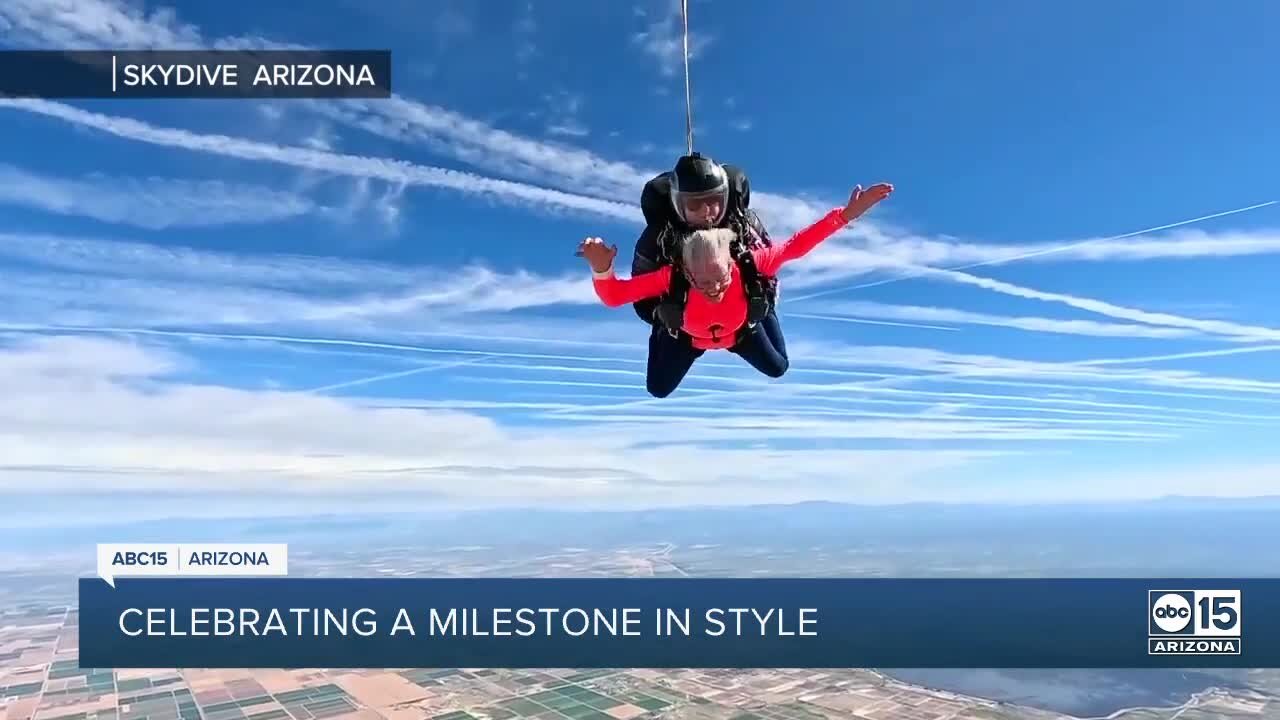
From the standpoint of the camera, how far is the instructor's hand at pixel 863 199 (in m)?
4.45


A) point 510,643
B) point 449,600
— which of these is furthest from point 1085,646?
point 449,600

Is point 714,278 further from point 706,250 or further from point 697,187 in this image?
point 697,187

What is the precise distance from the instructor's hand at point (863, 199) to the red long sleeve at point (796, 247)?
10cm

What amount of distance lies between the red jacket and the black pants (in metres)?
0.55

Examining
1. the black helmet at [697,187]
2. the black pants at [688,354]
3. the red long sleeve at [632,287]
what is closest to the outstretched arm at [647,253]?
the red long sleeve at [632,287]

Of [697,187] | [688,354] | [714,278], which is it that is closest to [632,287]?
[714,278]

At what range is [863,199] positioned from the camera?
455 cm

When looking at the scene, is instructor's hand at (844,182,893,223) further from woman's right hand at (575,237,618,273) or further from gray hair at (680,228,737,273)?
woman's right hand at (575,237,618,273)

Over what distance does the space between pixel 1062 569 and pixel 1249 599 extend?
96.3 m

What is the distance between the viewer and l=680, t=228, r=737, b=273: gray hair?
4.45m

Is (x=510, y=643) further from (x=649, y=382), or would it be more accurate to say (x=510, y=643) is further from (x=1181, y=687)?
(x=649, y=382)

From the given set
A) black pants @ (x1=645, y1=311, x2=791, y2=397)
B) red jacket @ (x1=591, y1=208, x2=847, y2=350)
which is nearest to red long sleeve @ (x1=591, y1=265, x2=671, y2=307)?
red jacket @ (x1=591, y1=208, x2=847, y2=350)

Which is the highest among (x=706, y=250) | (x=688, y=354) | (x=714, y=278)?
(x=706, y=250)

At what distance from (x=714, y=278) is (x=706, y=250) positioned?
0.66ft
